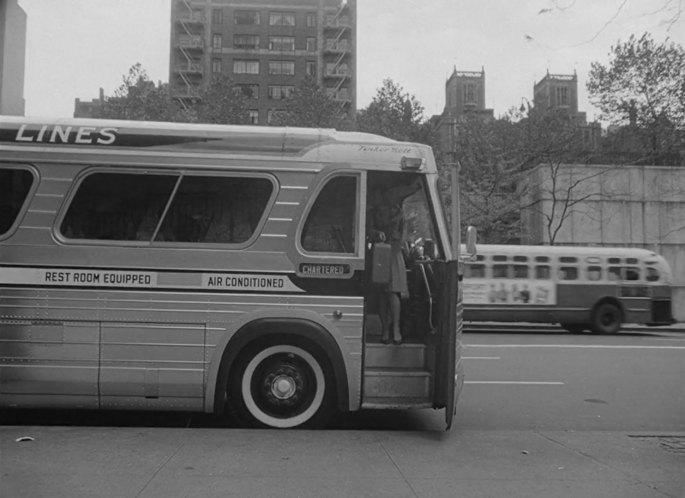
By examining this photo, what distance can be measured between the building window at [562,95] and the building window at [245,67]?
3994 cm

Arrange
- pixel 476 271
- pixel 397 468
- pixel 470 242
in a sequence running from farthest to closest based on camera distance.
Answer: pixel 476 271 < pixel 470 242 < pixel 397 468

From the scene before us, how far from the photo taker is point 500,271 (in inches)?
768

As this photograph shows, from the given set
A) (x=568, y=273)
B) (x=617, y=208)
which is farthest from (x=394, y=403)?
(x=617, y=208)

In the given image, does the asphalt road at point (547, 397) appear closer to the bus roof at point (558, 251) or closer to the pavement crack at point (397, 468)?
the pavement crack at point (397, 468)

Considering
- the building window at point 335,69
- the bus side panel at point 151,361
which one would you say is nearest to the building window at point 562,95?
the bus side panel at point 151,361

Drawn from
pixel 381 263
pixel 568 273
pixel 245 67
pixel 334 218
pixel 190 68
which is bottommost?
pixel 381 263

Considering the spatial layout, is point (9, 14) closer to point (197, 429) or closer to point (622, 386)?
point (197, 429)

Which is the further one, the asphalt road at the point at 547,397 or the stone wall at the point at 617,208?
the stone wall at the point at 617,208

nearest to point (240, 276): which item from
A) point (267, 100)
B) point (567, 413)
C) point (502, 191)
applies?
point (567, 413)

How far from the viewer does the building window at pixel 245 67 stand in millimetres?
67125

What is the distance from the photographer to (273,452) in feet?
18.0

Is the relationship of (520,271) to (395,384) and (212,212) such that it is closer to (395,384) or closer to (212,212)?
(395,384)

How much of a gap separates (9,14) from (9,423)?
4082mm

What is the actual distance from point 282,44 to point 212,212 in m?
62.4
